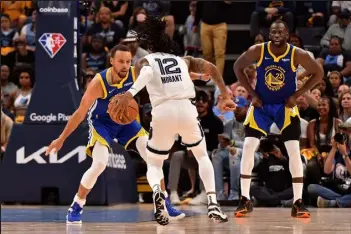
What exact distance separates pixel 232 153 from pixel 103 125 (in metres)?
3.38

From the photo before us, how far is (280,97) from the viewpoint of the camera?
920 cm

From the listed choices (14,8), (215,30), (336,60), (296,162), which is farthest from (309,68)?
(14,8)

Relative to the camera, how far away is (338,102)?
1202 cm

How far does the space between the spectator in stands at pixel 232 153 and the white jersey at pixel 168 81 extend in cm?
424

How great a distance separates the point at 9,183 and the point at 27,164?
14.6 inches

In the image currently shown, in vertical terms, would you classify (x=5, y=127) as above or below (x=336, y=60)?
below

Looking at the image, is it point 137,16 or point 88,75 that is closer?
point 88,75

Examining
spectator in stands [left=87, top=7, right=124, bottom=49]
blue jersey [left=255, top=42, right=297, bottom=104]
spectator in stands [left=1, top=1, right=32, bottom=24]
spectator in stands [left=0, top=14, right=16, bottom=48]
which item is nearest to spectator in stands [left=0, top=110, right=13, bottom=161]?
spectator in stands [left=87, top=7, right=124, bottom=49]

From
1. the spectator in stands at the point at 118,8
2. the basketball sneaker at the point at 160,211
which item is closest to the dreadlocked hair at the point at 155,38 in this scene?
the basketball sneaker at the point at 160,211

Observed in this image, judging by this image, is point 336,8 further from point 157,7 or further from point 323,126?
point 323,126

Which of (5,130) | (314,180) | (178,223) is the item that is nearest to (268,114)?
(178,223)

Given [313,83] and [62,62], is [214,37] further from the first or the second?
[313,83]

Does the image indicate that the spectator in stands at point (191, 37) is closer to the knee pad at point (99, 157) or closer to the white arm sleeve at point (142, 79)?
the knee pad at point (99, 157)

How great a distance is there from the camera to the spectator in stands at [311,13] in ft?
49.6
